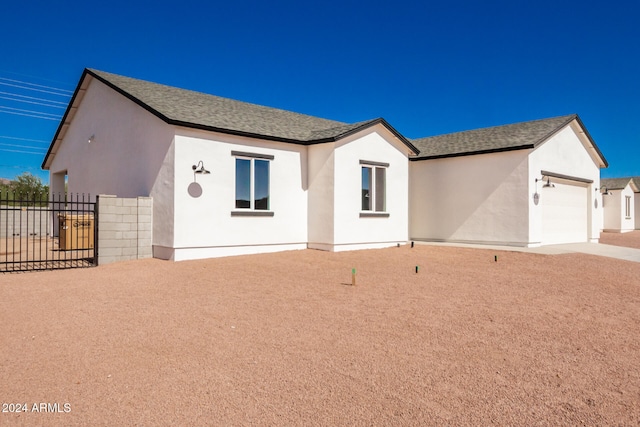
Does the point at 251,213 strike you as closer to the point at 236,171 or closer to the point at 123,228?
the point at 236,171

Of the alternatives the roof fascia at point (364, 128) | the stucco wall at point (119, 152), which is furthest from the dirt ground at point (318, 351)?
the roof fascia at point (364, 128)

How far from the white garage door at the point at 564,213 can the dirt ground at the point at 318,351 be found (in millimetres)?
8038

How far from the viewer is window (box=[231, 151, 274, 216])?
12.7 metres

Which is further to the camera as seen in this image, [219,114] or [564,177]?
[564,177]

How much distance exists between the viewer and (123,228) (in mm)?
11383

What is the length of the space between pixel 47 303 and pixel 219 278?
3.24 m

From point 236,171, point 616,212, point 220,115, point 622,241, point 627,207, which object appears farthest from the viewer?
point 627,207

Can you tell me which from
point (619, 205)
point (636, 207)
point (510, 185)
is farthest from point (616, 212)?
point (510, 185)

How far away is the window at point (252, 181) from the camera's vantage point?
12.7 meters

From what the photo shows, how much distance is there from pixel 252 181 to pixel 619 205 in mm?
32620

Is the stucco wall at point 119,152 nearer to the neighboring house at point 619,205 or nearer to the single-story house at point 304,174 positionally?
the single-story house at point 304,174

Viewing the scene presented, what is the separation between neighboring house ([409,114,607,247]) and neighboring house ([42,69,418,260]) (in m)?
2.78

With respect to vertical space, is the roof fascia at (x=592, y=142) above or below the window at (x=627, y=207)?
above

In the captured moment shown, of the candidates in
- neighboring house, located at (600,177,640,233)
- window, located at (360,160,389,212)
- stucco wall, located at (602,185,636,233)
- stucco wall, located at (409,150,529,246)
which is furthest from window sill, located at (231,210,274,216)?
stucco wall, located at (602,185,636,233)
